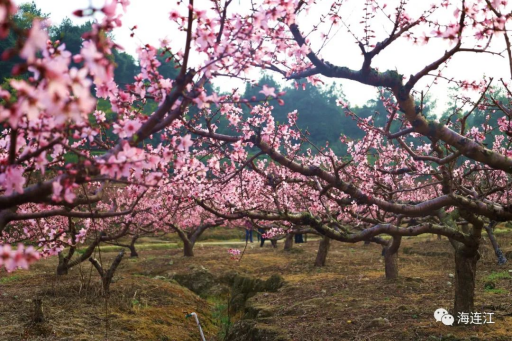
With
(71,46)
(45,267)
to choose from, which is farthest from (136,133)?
(71,46)

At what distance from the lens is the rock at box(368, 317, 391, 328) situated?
730 centimetres

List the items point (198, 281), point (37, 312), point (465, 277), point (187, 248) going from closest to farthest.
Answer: point (465, 277) → point (37, 312) → point (198, 281) → point (187, 248)

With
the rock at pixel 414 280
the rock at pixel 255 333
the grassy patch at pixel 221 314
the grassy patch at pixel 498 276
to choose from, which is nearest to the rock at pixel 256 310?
the grassy patch at pixel 221 314

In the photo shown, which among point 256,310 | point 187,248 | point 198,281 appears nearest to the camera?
point 256,310

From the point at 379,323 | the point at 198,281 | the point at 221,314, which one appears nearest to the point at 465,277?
the point at 379,323

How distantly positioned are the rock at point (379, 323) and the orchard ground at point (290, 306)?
16 millimetres

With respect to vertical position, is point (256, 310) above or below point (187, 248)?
below

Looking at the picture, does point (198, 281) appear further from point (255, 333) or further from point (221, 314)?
point (255, 333)

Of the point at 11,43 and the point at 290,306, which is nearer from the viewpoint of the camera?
the point at 290,306

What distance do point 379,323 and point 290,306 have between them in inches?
102

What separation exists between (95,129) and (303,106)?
244 feet

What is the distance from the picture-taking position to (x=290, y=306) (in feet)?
31.5

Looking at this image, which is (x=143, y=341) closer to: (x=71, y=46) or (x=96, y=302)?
(x=96, y=302)

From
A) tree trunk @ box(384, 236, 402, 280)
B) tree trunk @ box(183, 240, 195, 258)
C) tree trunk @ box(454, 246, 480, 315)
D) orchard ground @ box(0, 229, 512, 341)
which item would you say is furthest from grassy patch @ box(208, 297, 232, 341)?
tree trunk @ box(183, 240, 195, 258)
